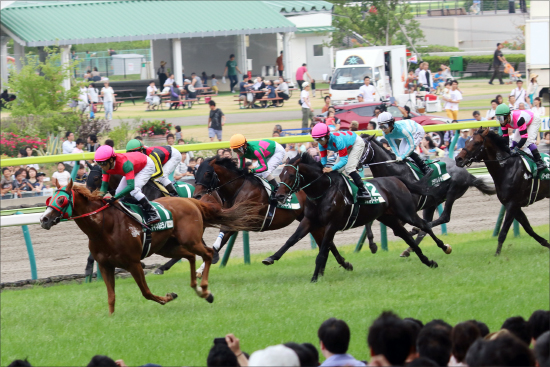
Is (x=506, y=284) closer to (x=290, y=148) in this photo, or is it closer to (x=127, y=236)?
(x=127, y=236)

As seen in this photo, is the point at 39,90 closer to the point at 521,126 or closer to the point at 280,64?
the point at 521,126

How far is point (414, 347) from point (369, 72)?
2392 cm

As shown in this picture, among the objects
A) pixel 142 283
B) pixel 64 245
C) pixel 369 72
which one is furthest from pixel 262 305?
pixel 369 72

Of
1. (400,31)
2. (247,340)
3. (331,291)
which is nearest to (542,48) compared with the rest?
(400,31)

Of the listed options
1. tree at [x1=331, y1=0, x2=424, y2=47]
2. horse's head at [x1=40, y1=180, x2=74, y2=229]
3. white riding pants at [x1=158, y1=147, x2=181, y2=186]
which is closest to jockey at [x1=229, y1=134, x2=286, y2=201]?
white riding pants at [x1=158, y1=147, x2=181, y2=186]

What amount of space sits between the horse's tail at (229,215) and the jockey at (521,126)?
349cm

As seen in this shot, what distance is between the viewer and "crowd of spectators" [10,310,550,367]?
3070mm

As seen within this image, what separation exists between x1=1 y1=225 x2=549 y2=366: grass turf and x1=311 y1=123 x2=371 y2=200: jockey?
3.62 ft

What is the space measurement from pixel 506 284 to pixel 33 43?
2533 cm

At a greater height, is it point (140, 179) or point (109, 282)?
point (140, 179)

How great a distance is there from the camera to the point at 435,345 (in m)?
3.73

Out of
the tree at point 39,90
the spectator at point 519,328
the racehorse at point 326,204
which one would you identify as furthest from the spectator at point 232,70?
the spectator at point 519,328

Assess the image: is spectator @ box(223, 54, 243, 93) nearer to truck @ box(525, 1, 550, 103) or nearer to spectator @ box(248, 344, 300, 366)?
truck @ box(525, 1, 550, 103)

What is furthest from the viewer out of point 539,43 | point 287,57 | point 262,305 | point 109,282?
point 287,57
